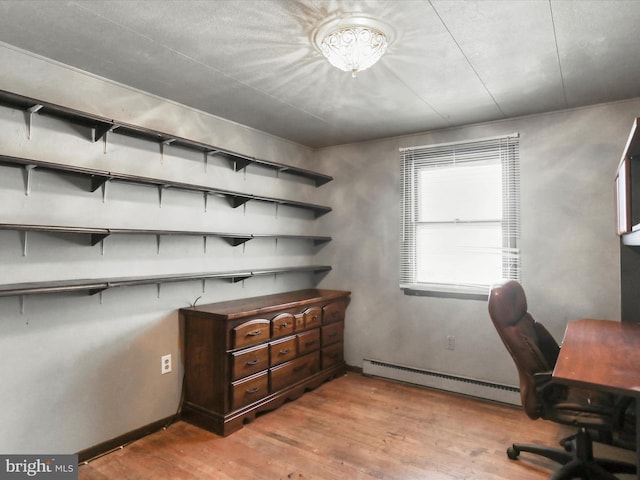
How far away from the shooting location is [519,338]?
81.7 inches

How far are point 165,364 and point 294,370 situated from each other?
1017 millimetres

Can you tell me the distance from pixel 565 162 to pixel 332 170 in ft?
6.97

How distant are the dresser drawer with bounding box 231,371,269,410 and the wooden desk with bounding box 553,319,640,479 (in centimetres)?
196

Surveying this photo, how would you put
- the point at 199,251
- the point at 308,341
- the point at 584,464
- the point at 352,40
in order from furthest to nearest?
the point at 308,341, the point at 199,251, the point at 584,464, the point at 352,40

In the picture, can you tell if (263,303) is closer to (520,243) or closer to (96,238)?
(96,238)

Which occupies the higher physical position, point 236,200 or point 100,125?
point 100,125

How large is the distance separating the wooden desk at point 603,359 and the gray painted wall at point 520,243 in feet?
1.68

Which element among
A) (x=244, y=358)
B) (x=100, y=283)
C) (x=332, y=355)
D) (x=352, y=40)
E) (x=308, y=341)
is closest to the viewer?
(x=352, y=40)

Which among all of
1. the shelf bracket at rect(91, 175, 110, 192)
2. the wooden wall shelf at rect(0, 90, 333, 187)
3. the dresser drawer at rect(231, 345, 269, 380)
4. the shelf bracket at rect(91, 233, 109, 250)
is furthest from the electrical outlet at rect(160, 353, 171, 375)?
the wooden wall shelf at rect(0, 90, 333, 187)

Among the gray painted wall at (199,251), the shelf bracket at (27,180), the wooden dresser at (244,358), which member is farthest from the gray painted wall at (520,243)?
the shelf bracket at (27,180)

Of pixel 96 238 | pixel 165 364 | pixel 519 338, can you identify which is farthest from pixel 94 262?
pixel 519 338

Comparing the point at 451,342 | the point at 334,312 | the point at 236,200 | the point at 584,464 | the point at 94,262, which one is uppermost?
the point at 236,200

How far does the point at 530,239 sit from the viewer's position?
310 centimetres

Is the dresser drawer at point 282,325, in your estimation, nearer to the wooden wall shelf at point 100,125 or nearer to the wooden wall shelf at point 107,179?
the wooden wall shelf at point 107,179
